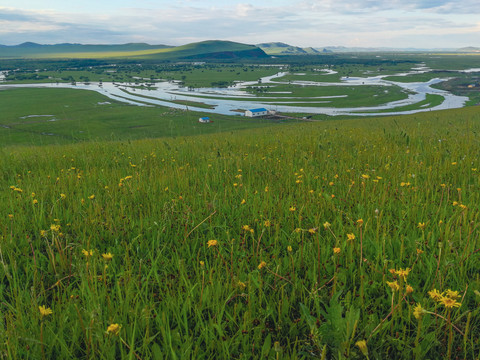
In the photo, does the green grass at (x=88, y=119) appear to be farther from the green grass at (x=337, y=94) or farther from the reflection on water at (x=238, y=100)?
the green grass at (x=337, y=94)

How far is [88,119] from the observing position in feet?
253

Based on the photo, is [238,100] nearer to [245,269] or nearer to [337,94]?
[337,94]

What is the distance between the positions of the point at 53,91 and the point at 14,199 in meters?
142

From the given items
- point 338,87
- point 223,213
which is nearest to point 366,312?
point 223,213

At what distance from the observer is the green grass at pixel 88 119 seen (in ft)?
206

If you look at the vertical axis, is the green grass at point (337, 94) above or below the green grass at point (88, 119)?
above

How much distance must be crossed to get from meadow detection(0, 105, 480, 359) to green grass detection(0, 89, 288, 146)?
50.2m

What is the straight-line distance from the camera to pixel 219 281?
2.05m

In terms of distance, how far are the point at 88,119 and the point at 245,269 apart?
85.6 meters

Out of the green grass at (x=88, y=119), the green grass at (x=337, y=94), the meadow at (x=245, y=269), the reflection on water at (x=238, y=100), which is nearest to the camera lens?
the meadow at (x=245, y=269)

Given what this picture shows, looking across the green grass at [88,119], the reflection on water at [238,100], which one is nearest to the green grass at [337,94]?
the reflection on water at [238,100]

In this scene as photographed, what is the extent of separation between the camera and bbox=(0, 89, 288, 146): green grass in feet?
206

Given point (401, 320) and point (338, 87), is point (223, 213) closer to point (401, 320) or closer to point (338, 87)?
point (401, 320)

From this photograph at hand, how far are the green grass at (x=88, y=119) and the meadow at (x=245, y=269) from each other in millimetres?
50167
